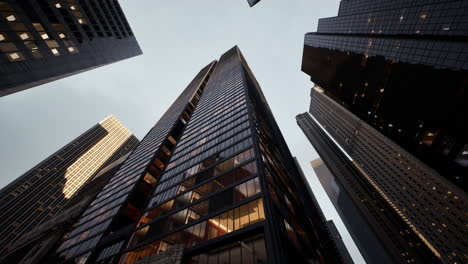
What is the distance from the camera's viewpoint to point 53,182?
333 ft

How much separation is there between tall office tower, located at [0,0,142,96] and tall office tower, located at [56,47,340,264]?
25.5m

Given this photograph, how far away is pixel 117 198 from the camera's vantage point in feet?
145

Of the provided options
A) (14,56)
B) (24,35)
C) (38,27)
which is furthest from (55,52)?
(14,56)

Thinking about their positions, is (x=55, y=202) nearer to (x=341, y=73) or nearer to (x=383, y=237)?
(x=341, y=73)

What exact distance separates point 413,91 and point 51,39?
74.7 m

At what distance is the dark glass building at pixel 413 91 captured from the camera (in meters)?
38.2

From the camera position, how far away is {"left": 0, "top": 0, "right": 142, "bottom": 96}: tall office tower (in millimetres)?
26234

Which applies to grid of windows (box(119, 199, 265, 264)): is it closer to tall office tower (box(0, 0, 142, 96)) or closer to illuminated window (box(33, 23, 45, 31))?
tall office tower (box(0, 0, 142, 96))

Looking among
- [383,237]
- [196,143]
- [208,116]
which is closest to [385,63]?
[208,116]

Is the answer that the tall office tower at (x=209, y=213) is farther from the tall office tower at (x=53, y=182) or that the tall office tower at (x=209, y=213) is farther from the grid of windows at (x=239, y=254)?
the tall office tower at (x=53, y=182)

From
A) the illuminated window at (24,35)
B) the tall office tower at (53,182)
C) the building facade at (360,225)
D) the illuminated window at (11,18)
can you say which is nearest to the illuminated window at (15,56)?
the illuminated window at (24,35)

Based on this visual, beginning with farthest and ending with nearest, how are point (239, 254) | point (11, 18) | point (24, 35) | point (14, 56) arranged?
point (24, 35) → point (14, 56) → point (11, 18) → point (239, 254)

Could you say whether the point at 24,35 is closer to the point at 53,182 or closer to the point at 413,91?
the point at 413,91

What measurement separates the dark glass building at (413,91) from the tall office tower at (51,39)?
67.2 meters
